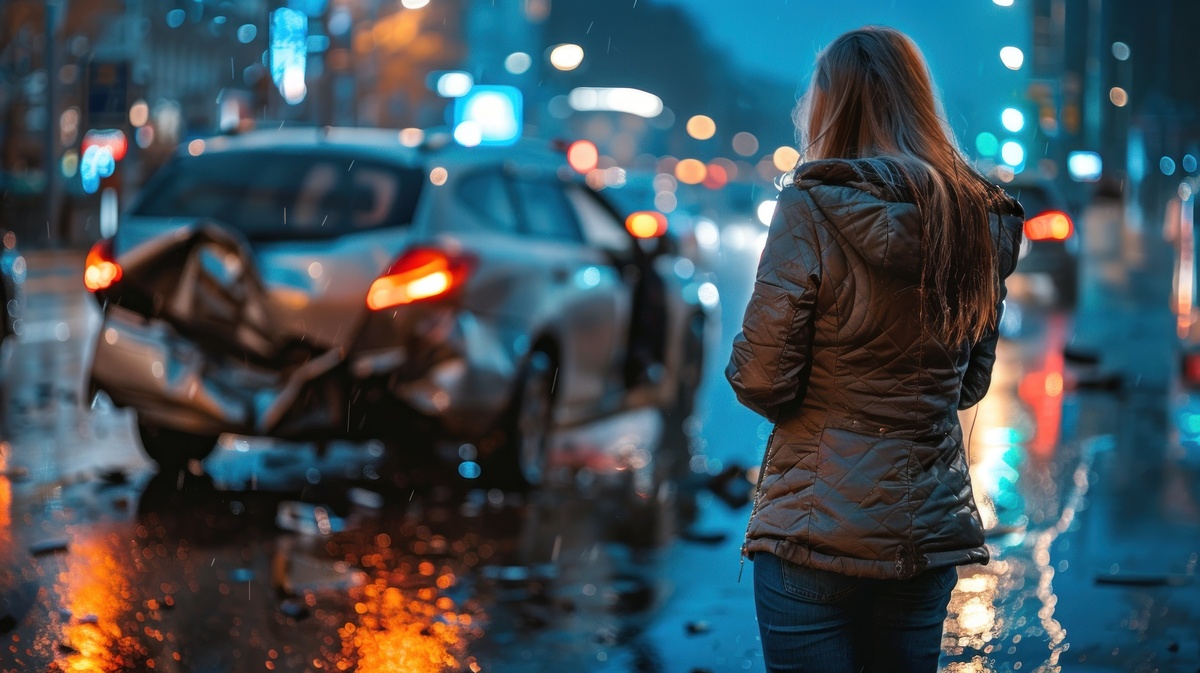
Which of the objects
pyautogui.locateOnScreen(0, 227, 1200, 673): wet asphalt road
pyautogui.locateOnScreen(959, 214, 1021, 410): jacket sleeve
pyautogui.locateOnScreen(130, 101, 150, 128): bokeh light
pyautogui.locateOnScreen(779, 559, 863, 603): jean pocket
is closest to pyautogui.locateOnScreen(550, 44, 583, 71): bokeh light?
pyautogui.locateOnScreen(130, 101, 150, 128): bokeh light

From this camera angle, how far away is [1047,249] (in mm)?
20609

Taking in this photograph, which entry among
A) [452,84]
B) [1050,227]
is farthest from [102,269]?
[452,84]

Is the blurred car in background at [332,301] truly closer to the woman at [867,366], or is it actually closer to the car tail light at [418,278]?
the car tail light at [418,278]

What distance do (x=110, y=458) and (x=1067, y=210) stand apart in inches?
610

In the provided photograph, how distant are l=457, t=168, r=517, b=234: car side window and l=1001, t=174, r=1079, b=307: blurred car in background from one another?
542 inches

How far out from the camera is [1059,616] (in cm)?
547

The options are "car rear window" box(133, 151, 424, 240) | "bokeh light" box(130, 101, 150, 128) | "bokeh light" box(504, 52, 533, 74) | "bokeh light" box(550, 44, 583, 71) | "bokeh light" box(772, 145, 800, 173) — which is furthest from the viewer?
"bokeh light" box(504, 52, 533, 74)

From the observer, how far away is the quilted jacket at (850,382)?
2.72 metres

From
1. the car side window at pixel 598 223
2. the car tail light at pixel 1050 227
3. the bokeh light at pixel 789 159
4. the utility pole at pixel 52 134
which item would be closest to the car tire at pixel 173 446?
the car side window at pixel 598 223

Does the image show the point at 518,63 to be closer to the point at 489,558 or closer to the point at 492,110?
the point at 492,110

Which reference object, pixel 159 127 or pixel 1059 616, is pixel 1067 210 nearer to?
pixel 1059 616

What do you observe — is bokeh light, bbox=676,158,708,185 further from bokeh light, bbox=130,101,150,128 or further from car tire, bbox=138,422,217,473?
car tire, bbox=138,422,217,473

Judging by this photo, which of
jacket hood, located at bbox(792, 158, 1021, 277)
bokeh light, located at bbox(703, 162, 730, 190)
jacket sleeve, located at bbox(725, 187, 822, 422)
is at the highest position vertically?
jacket hood, located at bbox(792, 158, 1021, 277)

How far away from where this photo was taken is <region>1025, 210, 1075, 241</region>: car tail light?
66.4 ft
